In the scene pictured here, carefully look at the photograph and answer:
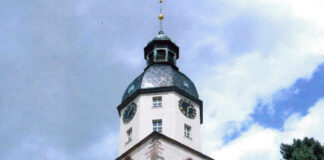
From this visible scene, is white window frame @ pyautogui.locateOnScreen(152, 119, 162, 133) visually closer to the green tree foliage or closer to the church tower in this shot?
the church tower

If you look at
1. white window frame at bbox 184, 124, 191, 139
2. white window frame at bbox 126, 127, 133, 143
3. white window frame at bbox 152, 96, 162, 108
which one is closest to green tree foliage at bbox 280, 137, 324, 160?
white window frame at bbox 184, 124, 191, 139

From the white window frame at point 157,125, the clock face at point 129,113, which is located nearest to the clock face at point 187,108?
the white window frame at point 157,125

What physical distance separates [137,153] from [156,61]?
390 inches

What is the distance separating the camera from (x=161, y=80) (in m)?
44.3

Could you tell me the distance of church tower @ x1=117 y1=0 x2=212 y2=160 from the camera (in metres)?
39.9

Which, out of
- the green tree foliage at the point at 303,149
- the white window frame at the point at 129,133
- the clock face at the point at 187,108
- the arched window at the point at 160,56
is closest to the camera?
the green tree foliage at the point at 303,149

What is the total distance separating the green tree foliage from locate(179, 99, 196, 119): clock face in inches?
363

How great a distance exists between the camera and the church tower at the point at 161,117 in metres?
39.9

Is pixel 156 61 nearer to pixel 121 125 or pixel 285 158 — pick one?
pixel 121 125

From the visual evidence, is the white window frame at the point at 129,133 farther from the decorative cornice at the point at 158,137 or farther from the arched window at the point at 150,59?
the arched window at the point at 150,59

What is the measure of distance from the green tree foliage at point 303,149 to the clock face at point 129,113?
12.1 meters

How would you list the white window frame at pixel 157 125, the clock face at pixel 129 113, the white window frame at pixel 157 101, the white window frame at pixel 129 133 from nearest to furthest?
the white window frame at pixel 157 125 < the white window frame at pixel 129 133 < the white window frame at pixel 157 101 < the clock face at pixel 129 113

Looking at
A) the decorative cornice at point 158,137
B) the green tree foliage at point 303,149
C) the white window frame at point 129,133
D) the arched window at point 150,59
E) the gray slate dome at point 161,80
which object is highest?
the arched window at point 150,59

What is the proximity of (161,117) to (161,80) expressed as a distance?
3.80 meters
